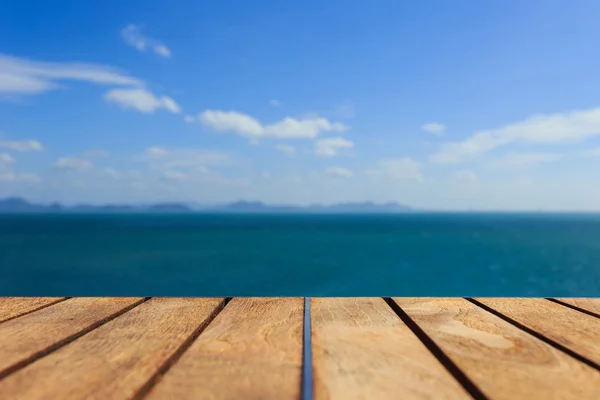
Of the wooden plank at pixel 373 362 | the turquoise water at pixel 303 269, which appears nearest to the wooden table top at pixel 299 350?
the wooden plank at pixel 373 362

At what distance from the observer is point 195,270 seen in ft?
133

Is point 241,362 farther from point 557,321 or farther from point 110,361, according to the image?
point 557,321

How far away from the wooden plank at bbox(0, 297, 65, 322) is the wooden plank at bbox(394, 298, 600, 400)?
142 cm

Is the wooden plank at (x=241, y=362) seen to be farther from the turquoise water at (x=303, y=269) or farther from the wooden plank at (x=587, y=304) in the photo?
the turquoise water at (x=303, y=269)

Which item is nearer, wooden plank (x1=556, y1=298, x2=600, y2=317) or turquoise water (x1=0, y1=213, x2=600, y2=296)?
wooden plank (x1=556, y1=298, x2=600, y2=317)

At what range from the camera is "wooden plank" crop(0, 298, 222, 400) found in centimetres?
90

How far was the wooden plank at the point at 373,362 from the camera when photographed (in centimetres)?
90

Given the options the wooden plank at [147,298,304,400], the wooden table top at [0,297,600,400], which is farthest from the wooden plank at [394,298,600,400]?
the wooden plank at [147,298,304,400]

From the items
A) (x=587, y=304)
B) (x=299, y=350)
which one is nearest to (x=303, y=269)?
(x=587, y=304)

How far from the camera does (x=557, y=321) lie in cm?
147

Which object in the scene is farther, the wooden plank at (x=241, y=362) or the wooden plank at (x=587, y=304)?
the wooden plank at (x=587, y=304)

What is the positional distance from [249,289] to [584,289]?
89.7 feet

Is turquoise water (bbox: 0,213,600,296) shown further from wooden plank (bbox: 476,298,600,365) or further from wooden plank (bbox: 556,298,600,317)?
wooden plank (bbox: 476,298,600,365)

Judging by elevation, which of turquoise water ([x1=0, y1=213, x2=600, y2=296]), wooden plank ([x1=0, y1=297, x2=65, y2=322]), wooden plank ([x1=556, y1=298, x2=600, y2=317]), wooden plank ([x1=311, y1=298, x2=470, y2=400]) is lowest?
turquoise water ([x1=0, y1=213, x2=600, y2=296])
